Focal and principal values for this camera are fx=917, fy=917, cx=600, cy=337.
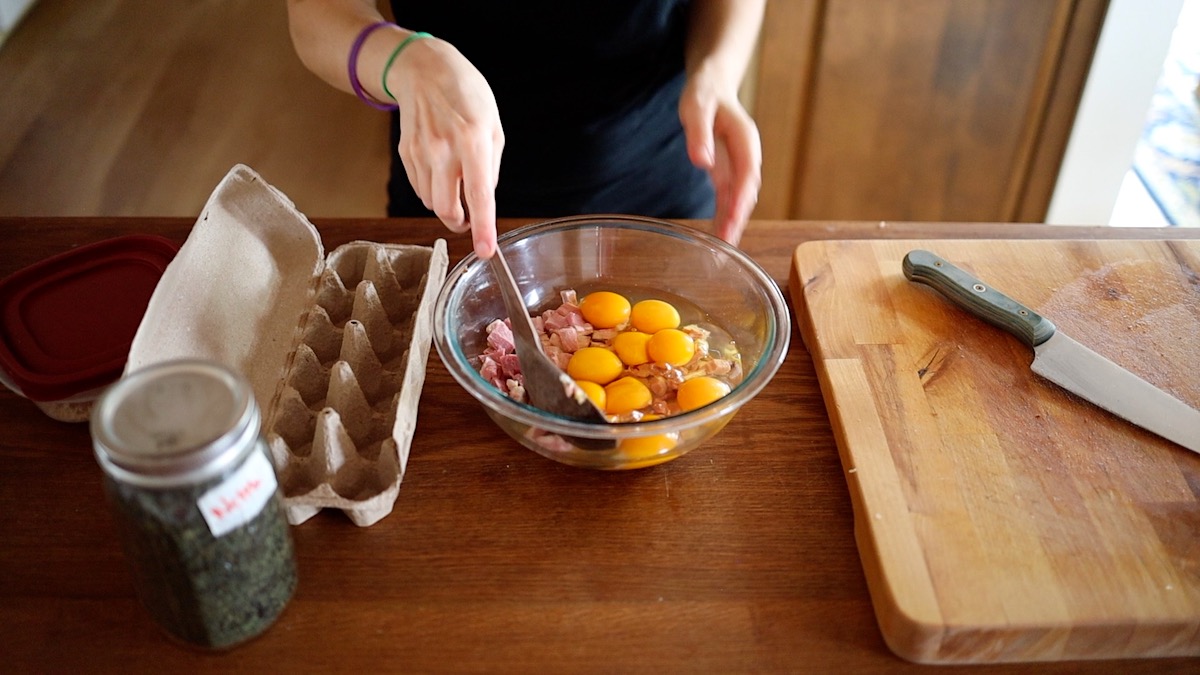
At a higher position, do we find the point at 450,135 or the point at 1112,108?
the point at 450,135

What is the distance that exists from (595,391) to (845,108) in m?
1.79

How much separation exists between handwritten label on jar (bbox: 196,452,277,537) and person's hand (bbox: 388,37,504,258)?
1.13 feet

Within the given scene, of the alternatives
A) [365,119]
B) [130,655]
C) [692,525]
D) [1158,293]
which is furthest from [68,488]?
[365,119]

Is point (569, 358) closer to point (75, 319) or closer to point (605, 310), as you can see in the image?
point (605, 310)

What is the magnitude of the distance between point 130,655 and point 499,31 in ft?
3.63

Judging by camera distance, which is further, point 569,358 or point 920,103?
point 920,103

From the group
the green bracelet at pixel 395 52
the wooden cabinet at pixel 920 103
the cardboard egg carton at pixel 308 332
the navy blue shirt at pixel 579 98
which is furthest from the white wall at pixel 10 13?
the wooden cabinet at pixel 920 103

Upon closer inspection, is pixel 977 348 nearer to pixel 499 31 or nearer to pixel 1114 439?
pixel 1114 439

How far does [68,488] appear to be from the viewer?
1.04m

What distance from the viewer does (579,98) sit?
5.38ft

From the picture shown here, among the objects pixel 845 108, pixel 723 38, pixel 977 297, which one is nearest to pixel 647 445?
pixel 977 297

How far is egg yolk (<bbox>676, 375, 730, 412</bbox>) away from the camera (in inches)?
42.4

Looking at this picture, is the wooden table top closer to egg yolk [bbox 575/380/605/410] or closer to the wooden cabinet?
egg yolk [bbox 575/380/605/410]

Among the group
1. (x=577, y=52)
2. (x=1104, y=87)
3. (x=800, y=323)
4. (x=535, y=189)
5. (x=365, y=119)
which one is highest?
(x=577, y=52)
